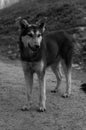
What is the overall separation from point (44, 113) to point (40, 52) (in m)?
1.34

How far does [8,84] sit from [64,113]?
2993mm

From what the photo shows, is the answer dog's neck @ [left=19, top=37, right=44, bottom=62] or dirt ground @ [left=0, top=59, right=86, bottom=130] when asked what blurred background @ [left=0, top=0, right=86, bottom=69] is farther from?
dog's neck @ [left=19, top=37, right=44, bottom=62]

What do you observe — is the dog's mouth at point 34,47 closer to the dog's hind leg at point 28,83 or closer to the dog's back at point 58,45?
the dog's hind leg at point 28,83

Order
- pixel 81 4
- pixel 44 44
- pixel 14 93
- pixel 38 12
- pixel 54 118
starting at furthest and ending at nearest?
pixel 38 12 → pixel 81 4 → pixel 14 93 → pixel 44 44 → pixel 54 118

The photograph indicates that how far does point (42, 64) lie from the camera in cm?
689

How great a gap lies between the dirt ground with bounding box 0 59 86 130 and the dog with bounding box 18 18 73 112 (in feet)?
0.90

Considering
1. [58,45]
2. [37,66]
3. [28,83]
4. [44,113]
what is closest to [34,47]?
[37,66]

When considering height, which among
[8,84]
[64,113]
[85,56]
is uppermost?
[64,113]

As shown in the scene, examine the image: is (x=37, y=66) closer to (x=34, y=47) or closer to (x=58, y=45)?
(x=34, y=47)

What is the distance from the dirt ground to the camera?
6099mm

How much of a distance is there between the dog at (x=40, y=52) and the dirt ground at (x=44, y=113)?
0.27 m

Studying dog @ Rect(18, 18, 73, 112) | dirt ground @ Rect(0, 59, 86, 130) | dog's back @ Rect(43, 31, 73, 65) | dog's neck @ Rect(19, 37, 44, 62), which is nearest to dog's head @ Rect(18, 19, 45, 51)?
dog @ Rect(18, 18, 73, 112)

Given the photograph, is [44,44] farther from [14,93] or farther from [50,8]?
[50,8]

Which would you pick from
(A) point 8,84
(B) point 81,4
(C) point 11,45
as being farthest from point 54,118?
(B) point 81,4
